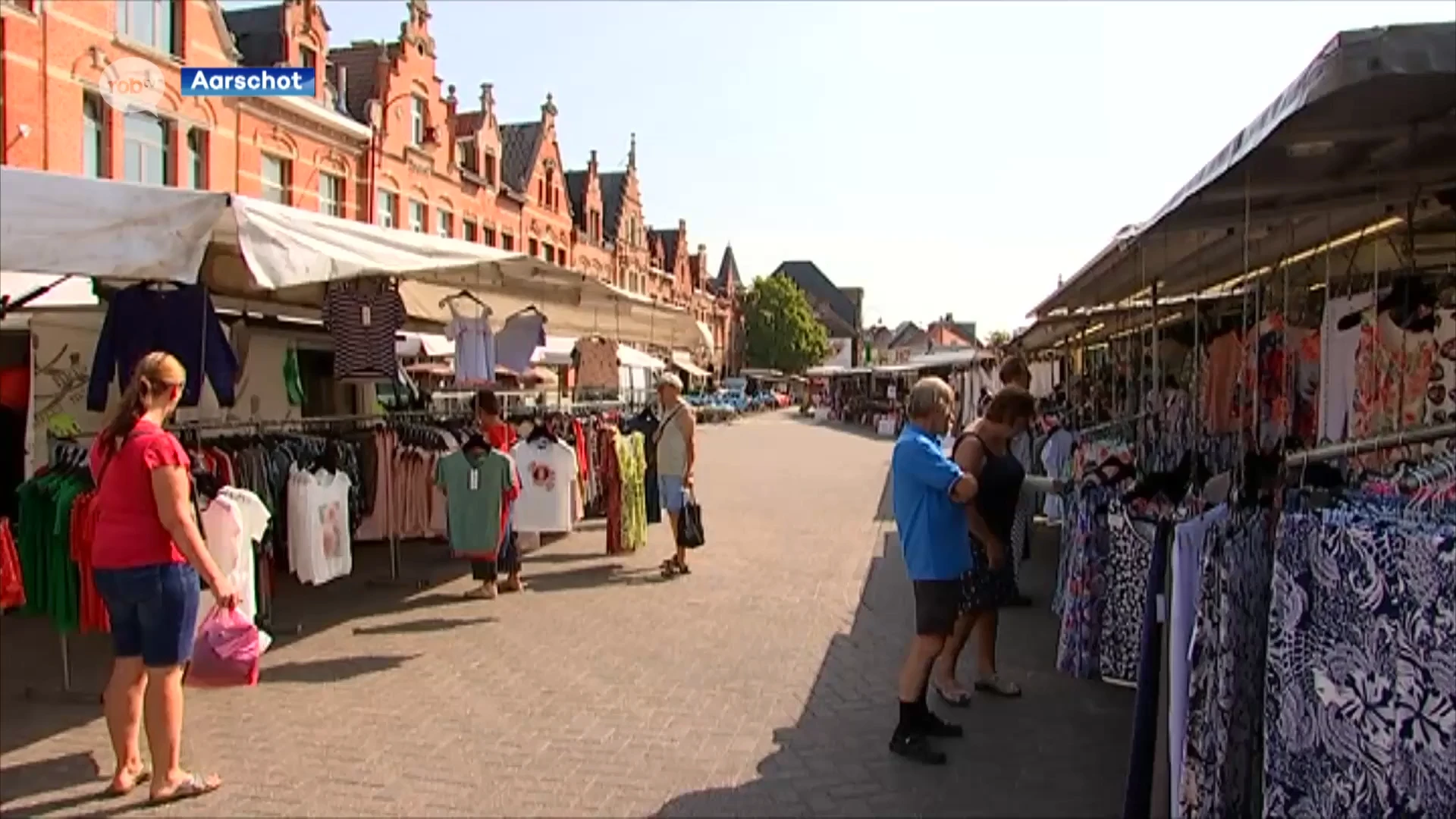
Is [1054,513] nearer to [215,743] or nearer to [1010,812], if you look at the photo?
[1010,812]

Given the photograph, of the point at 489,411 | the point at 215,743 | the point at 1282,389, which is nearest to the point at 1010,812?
the point at 1282,389

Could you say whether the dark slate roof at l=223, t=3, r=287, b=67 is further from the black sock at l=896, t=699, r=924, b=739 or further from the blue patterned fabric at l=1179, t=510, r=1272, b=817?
the blue patterned fabric at l=1179, t=510, r=1272, b=817

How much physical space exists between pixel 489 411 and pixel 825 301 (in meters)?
101

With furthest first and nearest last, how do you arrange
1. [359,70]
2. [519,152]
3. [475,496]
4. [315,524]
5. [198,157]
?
[519,152], [359,70], [198,157], [475,496], [315,524]

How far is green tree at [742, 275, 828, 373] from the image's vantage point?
76.1 metres

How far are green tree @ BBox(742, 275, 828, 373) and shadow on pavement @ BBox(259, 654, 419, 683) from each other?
70.2 meters

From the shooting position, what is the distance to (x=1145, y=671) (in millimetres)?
Answer: 3500

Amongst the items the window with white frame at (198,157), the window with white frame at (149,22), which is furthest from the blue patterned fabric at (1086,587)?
the window with white frame at (198,157)

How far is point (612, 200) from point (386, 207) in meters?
28.3

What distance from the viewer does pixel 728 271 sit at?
311ft

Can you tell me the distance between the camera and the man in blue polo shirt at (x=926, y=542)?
4.75 metres

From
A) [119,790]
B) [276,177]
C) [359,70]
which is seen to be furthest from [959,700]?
[359,70]

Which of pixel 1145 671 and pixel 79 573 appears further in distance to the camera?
pixel 79 573

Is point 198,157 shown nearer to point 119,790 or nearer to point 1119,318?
point 1119,318
